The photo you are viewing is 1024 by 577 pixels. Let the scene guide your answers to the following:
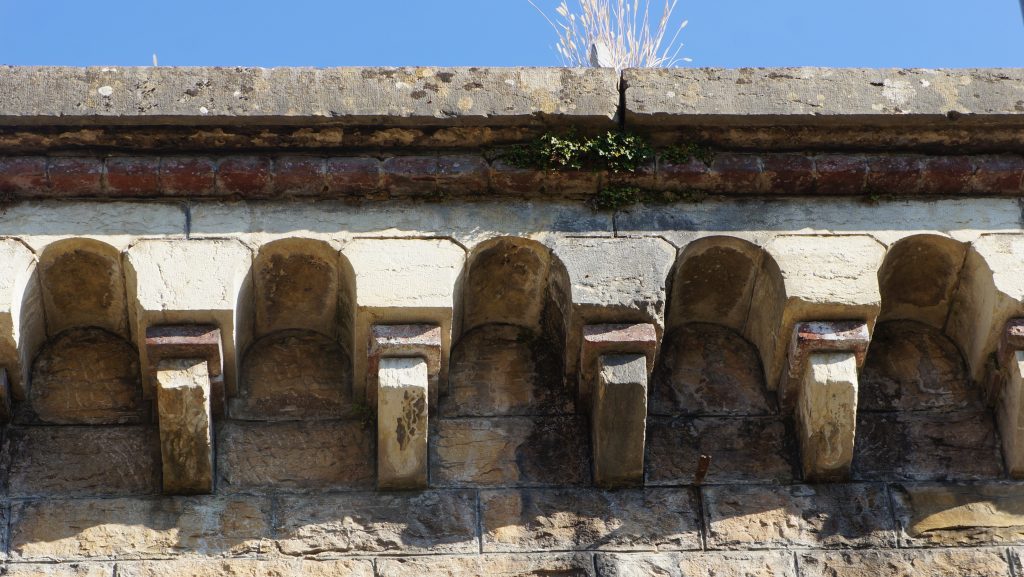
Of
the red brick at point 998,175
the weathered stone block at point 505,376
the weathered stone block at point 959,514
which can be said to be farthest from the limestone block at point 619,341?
the red brick at point 998,175

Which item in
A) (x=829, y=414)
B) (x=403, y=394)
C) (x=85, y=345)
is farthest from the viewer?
(x=85, y=345)

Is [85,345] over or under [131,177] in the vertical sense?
under

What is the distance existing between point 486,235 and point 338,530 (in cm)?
120

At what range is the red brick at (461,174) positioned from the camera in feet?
20.4

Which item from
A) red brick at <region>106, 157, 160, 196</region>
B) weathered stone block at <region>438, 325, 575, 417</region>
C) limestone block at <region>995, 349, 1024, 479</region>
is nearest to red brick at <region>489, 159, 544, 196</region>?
weathered stone block at <region>438, 325, 575, 417</region>

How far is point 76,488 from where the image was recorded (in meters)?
5.93

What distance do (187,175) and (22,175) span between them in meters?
0.61

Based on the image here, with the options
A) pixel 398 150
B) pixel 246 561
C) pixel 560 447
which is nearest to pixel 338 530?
pixel 246 561

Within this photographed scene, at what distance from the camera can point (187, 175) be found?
6.18 metres

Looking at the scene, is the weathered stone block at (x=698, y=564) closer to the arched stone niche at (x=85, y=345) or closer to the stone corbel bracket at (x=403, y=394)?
the stone corbel bracket at (x=403, y=394)

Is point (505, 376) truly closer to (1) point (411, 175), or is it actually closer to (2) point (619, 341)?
(2) point (619, 341)

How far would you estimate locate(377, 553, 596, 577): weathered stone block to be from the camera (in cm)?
579

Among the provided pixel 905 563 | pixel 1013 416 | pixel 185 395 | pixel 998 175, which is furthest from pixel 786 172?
pixel 185 395

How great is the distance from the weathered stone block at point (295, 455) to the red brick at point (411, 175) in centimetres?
90
